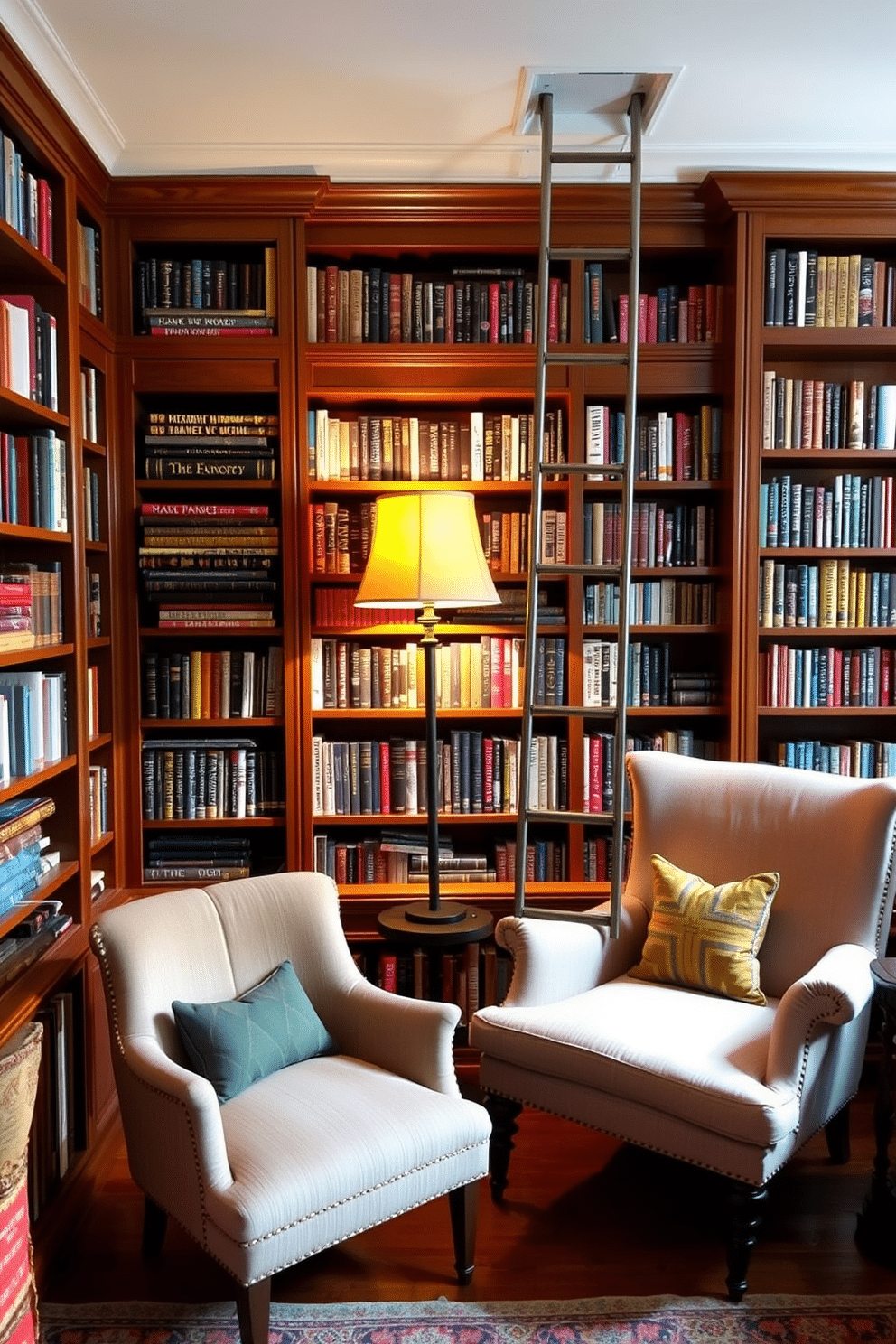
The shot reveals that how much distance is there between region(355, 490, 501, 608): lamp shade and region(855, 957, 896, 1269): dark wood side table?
4.61 ft

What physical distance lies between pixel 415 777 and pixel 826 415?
1759mm

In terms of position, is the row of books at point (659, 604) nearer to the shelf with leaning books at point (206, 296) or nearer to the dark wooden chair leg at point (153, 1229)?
the shelf with leaning books at point (206, 296)

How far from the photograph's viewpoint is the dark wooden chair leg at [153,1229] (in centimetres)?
250

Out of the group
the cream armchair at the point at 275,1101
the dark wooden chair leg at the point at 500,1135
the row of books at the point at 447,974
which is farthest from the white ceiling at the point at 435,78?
the dark wooden chair leg at the point at 500,1135

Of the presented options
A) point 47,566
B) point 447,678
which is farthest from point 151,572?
point 447,678

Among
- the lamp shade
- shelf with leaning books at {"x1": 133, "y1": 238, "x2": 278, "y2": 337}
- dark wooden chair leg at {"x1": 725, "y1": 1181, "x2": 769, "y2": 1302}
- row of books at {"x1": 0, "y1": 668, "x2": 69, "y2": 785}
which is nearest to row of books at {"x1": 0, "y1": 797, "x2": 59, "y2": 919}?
row of books at {"x1": 0, "y1": 668, "x2": 69, "y2": 785}

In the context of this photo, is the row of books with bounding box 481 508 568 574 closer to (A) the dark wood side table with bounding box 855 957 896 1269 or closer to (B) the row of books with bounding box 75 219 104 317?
(B) the row of books with bounding box 75 219 104 317

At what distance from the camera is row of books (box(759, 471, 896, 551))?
3500 mm

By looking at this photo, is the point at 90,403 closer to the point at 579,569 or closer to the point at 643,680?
the point at 579,569

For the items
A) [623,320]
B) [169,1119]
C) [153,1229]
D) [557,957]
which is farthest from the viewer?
[623,320]

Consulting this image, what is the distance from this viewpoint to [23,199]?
103 inches

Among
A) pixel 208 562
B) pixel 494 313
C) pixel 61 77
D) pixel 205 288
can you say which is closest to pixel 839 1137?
pixel 208 562

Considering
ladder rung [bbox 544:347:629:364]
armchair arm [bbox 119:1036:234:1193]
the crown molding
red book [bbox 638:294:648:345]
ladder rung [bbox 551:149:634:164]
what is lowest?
armchair arm [bbox 119:1036:234:1193]

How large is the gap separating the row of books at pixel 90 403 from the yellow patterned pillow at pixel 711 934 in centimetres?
207
